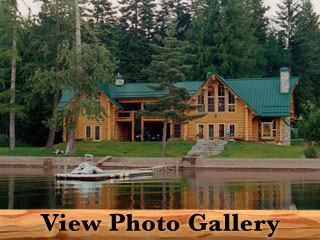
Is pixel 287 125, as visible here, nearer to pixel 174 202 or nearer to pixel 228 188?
pixel 228 188

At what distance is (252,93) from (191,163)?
1857 cm

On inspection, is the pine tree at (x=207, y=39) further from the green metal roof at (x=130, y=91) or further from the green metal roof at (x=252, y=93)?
the green metal roof at (x=252, y=93)

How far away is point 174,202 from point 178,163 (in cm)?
2081

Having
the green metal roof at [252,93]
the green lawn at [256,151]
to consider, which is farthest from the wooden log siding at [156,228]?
the green metal roof at [252,93]

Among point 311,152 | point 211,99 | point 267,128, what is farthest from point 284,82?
point 311,152

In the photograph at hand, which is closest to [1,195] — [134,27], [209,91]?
[209,91]

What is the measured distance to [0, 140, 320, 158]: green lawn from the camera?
41188 millimetres

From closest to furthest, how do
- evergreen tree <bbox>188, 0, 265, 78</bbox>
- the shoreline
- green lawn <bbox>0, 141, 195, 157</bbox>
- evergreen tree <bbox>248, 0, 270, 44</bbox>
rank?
1. the shoreline
2. green lawn <bbox>0, 141, 195, 157</bbox>
3. evergreen tree <bbox>188, 0, 265, 78</bbox>
4. evergreen tree <bbox>248, 0, 270, 44</bbox>

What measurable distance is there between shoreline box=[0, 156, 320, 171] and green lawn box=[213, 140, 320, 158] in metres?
4.98

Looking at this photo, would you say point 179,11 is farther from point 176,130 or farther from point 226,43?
point 176,130

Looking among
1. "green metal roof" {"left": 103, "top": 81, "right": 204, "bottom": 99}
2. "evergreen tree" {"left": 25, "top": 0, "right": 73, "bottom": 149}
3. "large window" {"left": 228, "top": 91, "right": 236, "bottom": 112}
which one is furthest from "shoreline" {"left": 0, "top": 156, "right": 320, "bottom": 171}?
"green metal roof" {"left": 103, "top": 81, "right": 204, "bottom": 99}

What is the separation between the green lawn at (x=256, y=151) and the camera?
132 feet

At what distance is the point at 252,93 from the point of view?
52094 millimetres

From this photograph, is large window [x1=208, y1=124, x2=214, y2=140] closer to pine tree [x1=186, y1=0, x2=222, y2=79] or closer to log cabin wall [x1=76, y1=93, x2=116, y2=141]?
log cabin wall [x1=76, y1=93, x2=116, y2=141]
